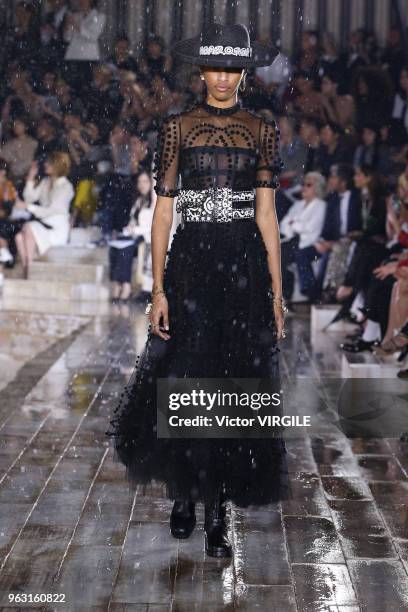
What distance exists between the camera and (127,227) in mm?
12531

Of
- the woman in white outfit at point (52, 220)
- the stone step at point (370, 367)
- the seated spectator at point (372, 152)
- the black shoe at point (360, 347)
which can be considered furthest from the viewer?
the woman in white outfit at point (52, 220)

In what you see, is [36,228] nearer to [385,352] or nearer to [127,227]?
[127,227]

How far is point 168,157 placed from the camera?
149 inches

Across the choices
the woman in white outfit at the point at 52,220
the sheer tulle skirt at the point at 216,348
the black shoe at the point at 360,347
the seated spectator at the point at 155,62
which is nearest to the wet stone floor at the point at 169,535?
the sheer tulle skirt at the point at 216,348

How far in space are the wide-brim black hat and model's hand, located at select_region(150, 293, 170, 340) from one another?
81 centimetres

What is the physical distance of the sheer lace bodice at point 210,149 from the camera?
3.77 m

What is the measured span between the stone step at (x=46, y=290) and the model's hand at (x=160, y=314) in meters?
8.13

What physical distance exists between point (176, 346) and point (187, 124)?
76cm

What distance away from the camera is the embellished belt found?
3.78 meters

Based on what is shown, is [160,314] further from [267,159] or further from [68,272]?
[68,272]

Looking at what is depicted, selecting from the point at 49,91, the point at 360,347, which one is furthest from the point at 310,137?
the point at 360,347

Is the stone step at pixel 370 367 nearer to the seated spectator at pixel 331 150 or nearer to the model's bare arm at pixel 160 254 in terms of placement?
the model's bare arm at pixel 160 254

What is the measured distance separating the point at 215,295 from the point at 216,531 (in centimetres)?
80

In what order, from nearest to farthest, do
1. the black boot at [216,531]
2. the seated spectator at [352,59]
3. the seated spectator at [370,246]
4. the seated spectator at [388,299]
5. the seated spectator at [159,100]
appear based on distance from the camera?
1. the black boot at [216,531]
2. the seated spectator at [388,299]
3. the seated spectator at [370,246]
4. the seated spectator at [352,59]
5. the seated spectator at [159,100]
